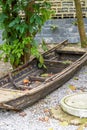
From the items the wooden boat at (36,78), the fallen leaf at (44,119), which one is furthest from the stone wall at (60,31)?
the fallen leaf at (44,119)

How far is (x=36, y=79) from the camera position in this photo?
7.39 m

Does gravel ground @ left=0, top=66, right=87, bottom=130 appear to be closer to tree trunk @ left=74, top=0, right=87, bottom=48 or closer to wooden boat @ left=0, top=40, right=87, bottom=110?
wooden boat @ left=0, top=40, right=87, bottom=110

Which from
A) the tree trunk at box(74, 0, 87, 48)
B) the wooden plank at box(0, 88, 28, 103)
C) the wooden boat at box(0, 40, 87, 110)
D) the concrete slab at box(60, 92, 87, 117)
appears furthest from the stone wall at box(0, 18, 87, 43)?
the wooden plank at box(0, 88, 28, 103)

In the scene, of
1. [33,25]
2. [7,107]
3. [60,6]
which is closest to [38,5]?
[33,25]

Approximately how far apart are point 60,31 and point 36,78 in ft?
13.4

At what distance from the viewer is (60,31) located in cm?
1121

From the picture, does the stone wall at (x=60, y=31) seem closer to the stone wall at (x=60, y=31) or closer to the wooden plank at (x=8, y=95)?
the stone wall at (x=60, y=31)

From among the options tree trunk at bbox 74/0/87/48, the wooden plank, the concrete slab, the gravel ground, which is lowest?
the gravel ground

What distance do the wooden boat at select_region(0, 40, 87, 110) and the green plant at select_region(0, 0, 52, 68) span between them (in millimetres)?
316

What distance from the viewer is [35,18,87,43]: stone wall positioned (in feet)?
36.3

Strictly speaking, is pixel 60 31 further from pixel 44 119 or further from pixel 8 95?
pixel 44 119

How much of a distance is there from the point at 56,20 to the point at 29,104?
5.44 m

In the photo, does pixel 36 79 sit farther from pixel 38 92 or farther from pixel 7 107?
pixel 7 107

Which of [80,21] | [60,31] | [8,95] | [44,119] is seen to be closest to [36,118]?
[44,119]
